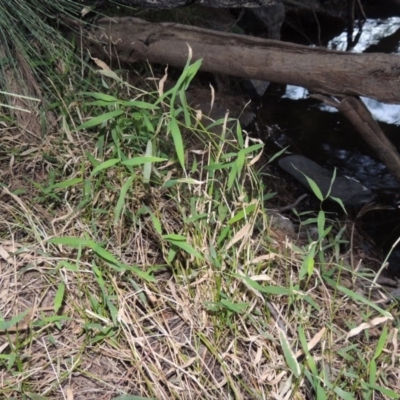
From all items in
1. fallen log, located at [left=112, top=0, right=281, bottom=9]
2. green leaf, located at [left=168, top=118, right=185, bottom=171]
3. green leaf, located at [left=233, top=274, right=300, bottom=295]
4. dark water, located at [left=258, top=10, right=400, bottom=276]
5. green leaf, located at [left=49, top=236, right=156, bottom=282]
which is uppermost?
green leaf, located at [left=168, top=118, right=185, bottom=171]

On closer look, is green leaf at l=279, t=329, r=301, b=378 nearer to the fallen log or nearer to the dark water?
the dark water

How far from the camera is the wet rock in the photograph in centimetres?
309

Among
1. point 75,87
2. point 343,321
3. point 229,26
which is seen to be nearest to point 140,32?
point 75,87

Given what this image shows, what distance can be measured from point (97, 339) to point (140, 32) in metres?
1.63

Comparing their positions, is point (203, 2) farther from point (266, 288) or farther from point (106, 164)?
point (266, 288)

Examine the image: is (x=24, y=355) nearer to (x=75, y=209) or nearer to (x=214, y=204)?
Answer: (x=75, y=209)

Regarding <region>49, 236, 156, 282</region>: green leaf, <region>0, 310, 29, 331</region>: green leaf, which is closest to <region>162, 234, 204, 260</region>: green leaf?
<region>49, 236, 156, 282</region>: green leaf

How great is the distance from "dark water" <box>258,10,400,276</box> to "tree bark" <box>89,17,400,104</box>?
915 millimetres

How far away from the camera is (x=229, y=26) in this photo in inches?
144

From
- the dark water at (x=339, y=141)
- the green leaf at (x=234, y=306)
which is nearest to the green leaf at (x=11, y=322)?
the green leaf at (x=234, y=306)

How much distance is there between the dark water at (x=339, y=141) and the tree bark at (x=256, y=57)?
915 millimetres

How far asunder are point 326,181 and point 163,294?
5.44 ft

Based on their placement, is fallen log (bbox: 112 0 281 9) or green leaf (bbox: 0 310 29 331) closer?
green leaf (bbox: 0 310 29 331)

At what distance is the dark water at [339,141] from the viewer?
298 cm
